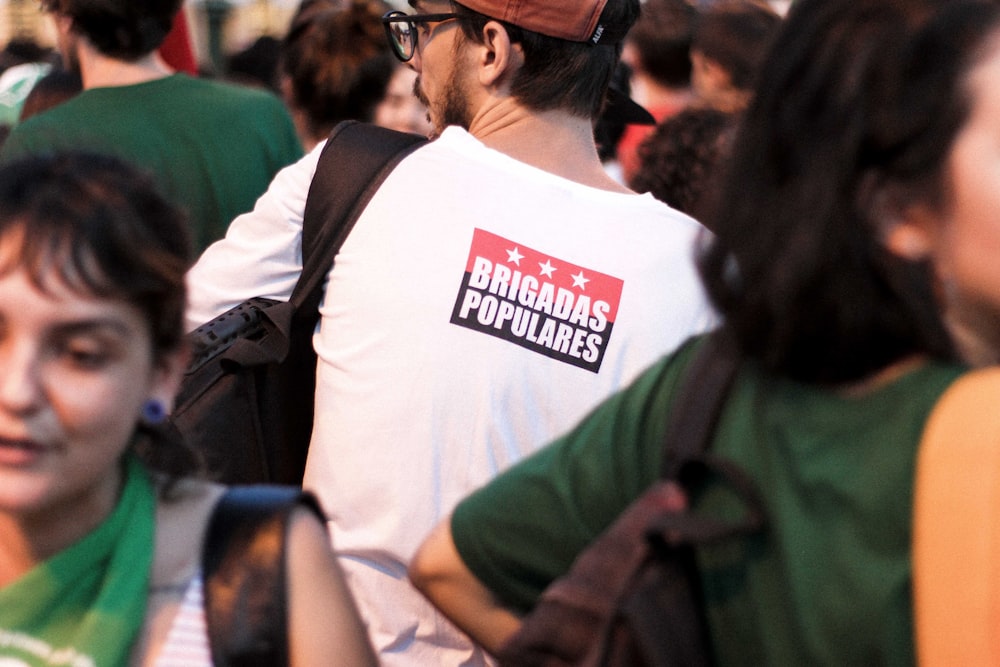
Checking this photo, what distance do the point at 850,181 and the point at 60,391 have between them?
892 mm

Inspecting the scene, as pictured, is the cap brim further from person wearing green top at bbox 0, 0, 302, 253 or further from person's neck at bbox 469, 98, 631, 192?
person wearing green top at bbox 0, 0, 302, 253

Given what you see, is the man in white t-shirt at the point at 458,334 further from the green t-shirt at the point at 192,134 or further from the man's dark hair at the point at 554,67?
the green t-shirt at the point at 192,134

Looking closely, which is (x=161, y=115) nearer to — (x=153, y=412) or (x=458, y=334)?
(x=458, y=334)

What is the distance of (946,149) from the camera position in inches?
58.7

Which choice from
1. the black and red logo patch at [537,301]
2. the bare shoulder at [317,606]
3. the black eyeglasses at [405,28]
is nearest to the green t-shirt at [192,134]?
the black eyeglasses at [405,28]

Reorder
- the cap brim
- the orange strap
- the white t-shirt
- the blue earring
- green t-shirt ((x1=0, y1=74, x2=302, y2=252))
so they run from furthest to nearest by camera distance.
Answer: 1. green t-shirt ((x1=0, y1=74, x2=302, y2=252))
2. the cap brim
3. the white t-shirt
4. the blue earring
5. the orange strap

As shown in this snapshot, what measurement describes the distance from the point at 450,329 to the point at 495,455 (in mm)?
222

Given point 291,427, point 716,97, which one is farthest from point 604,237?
point 716,97

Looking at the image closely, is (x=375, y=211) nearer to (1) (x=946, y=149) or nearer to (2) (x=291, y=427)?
(2) (x=291, y=427)

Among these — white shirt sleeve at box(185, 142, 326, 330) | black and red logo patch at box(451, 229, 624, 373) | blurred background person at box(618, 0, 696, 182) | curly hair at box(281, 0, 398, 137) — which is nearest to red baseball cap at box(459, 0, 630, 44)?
white shirt sleeve at box(185, 142, 326, 330)

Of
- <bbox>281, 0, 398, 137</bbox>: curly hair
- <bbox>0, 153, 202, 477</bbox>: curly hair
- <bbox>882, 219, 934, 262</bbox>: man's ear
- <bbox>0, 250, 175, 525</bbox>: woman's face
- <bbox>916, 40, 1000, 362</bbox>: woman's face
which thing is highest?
<bbox>916, 40, 1000, 362</bbox>: woman's face

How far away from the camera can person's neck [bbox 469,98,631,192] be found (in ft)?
8.68

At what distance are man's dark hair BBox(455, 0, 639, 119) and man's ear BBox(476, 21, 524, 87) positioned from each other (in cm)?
1

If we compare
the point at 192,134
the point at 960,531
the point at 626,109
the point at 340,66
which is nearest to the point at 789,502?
the point at 960,531
